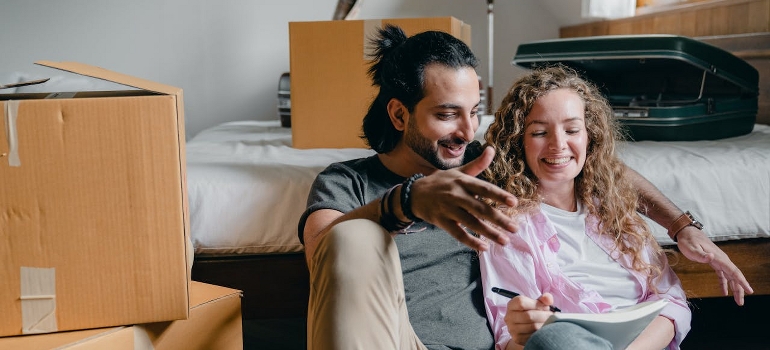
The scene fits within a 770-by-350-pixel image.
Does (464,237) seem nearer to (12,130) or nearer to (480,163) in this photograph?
(480,163)

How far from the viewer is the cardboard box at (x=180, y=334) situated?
961 millimetres

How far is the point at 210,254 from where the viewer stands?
4.63ft

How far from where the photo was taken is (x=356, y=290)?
3.00 feet

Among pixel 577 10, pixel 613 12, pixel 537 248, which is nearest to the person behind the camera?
pixel 537 248

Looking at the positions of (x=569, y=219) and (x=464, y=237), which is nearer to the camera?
(x=464, y=237)

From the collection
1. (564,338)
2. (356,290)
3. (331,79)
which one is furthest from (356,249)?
(331,79)

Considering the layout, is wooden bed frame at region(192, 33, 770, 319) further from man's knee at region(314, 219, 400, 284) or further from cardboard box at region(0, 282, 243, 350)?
man's knee at region(314, 219, 400, 284)

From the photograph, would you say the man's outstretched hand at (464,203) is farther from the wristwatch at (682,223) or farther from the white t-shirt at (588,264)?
the wristwatch at (682,223)

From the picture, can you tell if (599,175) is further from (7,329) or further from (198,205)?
(7,329)

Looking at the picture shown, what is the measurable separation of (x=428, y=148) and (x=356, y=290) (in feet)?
1.37

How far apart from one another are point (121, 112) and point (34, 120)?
0.37 feet

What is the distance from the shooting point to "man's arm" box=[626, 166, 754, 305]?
1.25 metres

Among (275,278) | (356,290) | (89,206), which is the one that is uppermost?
(89,206)

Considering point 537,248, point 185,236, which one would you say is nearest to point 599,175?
point 537,248
